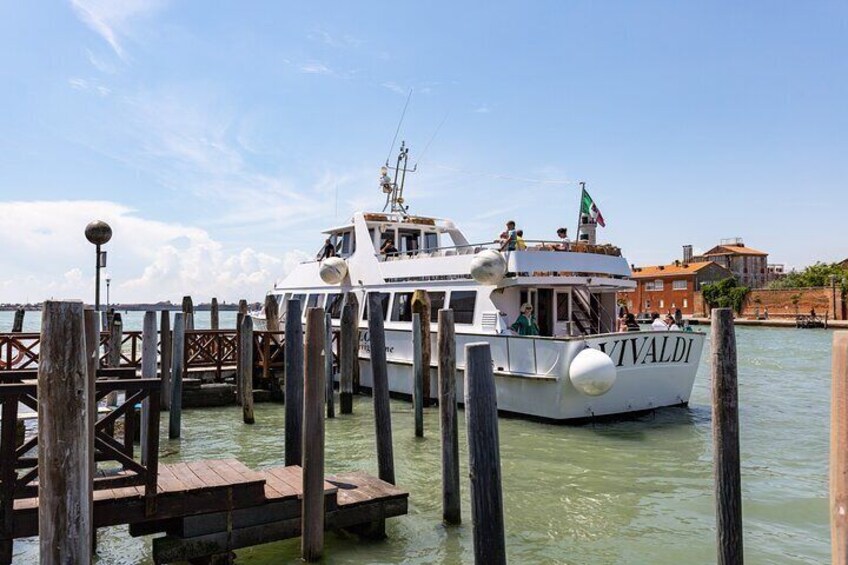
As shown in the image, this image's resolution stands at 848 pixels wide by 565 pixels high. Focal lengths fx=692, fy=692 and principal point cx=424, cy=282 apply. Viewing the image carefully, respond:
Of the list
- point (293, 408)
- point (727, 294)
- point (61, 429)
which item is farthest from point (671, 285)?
point (61, 429)

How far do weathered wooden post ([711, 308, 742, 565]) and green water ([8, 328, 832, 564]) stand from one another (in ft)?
7.36

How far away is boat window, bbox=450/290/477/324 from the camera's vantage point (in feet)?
50.7

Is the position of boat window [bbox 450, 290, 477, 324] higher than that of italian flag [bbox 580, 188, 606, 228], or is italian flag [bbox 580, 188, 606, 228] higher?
italian flag [bbox 580, 188, 606, 228]

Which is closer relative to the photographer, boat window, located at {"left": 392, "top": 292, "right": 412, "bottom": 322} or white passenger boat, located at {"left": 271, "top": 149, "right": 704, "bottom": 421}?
white passenger boat, located at {"left": 271, "top": 149, "right": 704, "bottom": 421}

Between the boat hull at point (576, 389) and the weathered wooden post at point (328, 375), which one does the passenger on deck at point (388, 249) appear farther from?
the boat hull at point (576, 389)

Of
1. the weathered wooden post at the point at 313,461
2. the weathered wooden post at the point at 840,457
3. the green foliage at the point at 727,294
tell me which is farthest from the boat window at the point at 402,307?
the green foliage at the point at 727,294

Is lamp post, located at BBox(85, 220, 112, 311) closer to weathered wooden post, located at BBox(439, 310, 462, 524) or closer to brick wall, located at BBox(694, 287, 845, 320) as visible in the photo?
weathered wooden post, located at BBox(439, 310, 462, 524)

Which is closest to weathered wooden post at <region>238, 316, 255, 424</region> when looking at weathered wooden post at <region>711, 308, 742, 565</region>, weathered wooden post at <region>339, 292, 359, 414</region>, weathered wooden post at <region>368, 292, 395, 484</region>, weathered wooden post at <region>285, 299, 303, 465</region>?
weathered wooden post at <region>339, 292, 359, 414</region>

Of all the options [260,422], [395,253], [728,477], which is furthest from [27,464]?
[395,253]

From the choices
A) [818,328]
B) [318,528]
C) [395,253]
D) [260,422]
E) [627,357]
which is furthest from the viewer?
[818,328]

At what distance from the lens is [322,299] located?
20.7 metres

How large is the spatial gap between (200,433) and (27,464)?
707 centimetres

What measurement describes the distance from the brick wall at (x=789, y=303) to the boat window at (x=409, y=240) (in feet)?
183

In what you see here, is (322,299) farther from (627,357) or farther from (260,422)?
(627,357)
